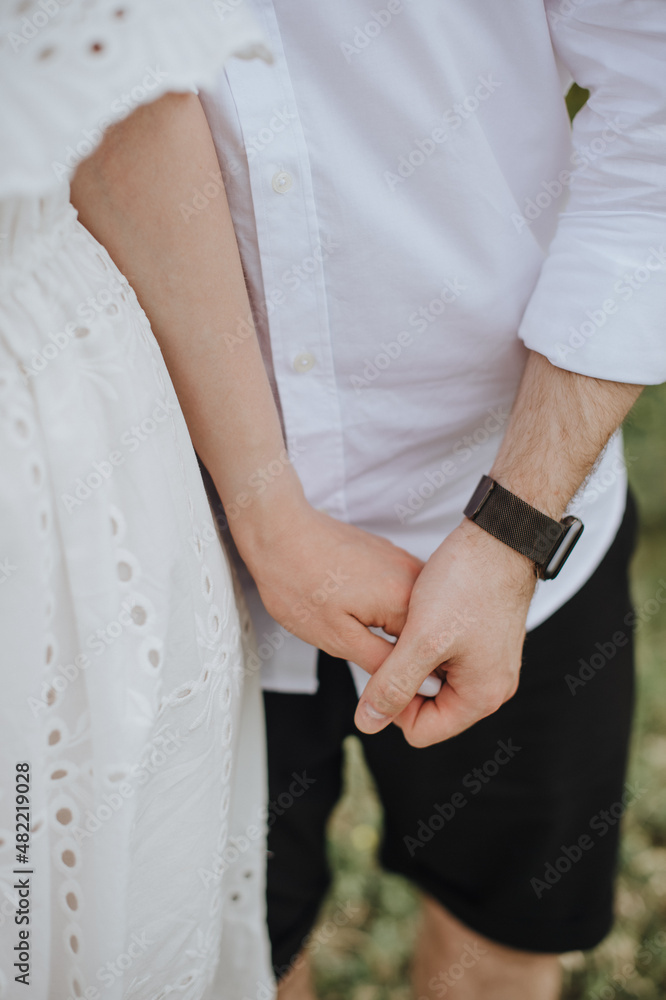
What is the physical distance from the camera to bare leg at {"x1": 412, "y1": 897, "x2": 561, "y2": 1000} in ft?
4.70

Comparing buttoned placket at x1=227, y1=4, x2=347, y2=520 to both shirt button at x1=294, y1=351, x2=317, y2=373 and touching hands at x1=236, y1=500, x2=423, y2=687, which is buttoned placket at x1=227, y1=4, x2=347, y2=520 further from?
touching hands at x1=236, y1=500, x2=423, y2=687

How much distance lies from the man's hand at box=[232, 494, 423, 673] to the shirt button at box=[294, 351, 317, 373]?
6.5 inches

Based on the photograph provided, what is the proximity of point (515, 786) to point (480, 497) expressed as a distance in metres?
0.58

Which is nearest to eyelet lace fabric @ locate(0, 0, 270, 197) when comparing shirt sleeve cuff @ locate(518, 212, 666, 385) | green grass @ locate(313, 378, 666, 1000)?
shirt sleeve cuff @ locate(518, 212, 666, 385)

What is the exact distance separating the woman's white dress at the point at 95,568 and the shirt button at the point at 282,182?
0.20 meters

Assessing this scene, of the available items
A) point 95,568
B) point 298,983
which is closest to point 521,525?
point 95,568

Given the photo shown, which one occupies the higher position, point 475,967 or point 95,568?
point 95,568

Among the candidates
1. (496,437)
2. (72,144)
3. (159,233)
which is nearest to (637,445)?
(496,437)

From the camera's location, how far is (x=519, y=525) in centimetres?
88

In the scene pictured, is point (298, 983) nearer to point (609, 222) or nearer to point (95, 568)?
point (95, 568)

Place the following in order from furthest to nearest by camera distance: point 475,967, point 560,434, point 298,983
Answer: point 298,983
point 475,967
point 560,434

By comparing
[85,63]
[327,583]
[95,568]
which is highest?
[85,63]

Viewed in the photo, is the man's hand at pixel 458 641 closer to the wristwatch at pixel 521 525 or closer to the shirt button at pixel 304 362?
the wristwatch at pixel 521 525

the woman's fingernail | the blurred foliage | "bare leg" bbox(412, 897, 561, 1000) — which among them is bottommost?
the blurred foliage
